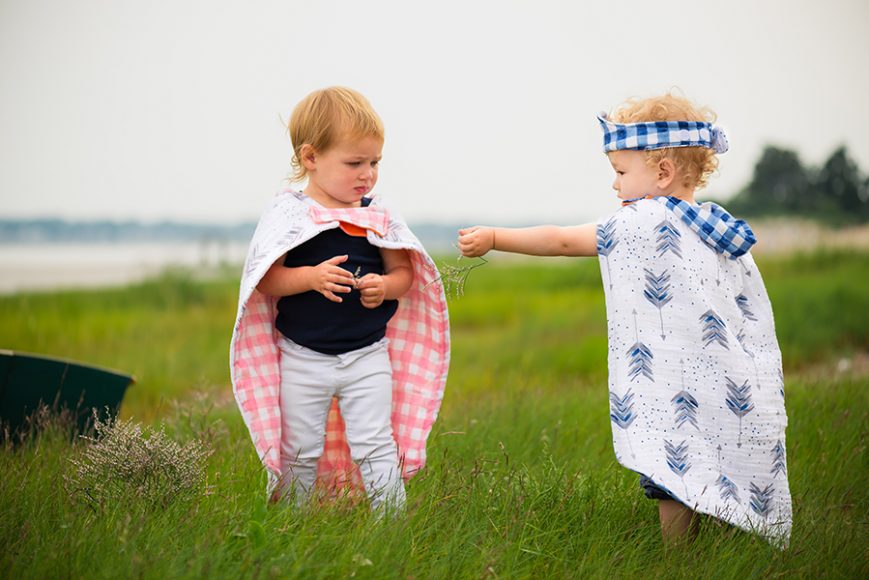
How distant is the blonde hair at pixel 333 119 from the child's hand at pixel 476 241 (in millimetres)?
550

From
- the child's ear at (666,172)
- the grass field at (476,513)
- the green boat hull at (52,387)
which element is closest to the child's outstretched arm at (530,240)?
the child's ear at (666,172)

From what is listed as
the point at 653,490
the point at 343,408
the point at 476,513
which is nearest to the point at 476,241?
the point at 343,408

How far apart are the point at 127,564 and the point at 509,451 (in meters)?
2.18

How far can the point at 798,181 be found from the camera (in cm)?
1355

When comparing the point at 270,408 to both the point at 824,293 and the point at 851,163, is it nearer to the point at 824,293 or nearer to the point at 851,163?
the point at 824,293

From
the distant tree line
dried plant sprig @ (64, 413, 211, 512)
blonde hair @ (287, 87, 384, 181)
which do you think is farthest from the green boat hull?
the distant tree line

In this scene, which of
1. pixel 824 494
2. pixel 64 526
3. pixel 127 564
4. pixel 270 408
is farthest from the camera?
pixel 824 494

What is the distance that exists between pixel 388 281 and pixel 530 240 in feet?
1.95

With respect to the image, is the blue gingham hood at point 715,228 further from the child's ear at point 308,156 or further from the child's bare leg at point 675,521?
the child's ear at point 308,156

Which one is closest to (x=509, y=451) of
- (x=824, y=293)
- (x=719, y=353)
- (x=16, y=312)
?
(x=719, y=353)

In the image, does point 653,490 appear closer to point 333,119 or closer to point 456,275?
point 456,275

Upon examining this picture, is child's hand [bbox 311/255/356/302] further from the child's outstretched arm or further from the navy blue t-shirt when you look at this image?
the child's outstretched arm

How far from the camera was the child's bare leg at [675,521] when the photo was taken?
11.2ft

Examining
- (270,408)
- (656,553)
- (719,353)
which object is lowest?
(656,553)
